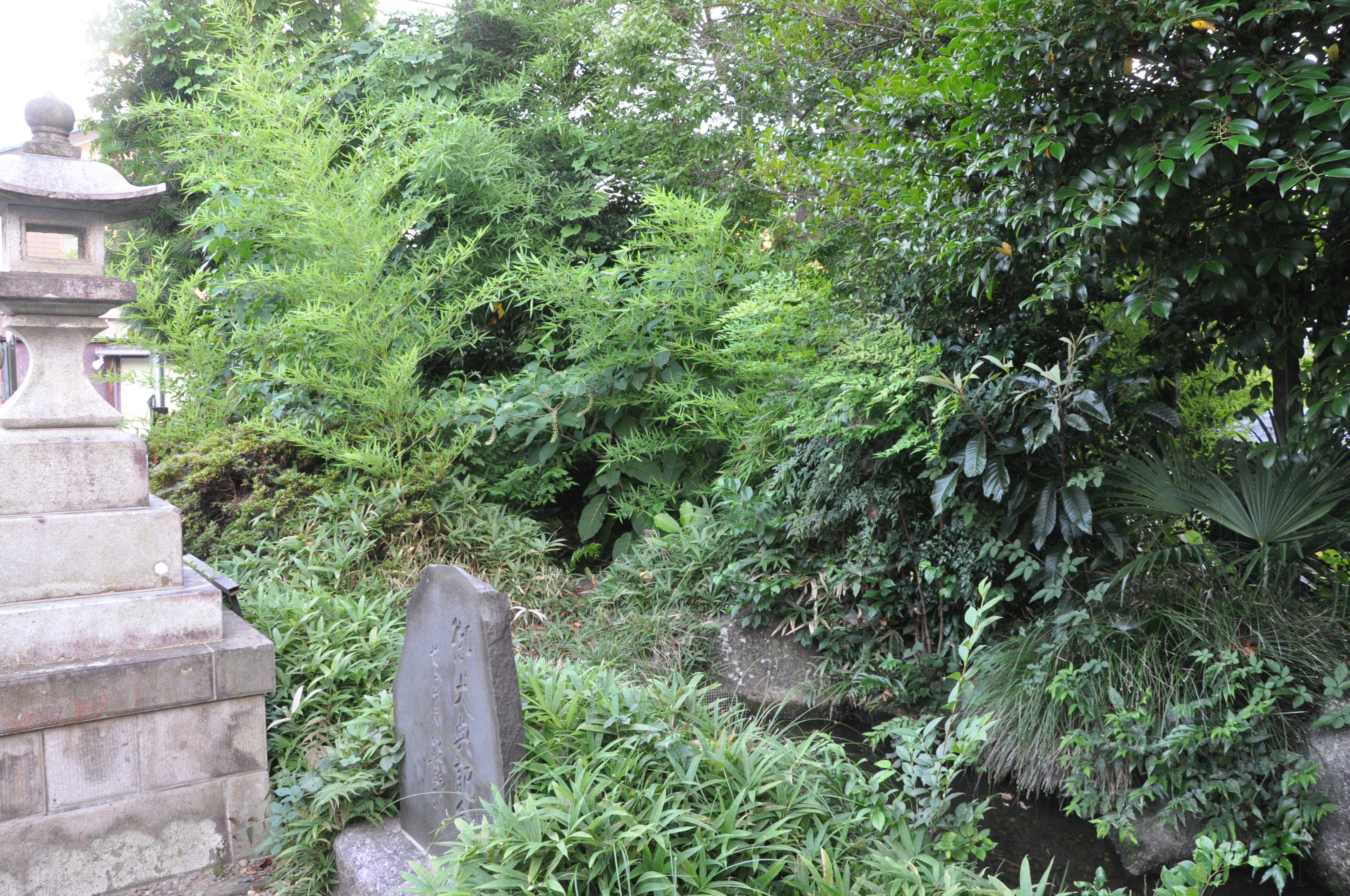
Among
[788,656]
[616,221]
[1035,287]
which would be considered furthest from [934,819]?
[616,221]

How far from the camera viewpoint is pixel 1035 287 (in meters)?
3.71

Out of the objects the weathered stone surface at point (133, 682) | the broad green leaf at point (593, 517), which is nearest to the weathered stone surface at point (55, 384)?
the weathered stone surface at point (133, 682)

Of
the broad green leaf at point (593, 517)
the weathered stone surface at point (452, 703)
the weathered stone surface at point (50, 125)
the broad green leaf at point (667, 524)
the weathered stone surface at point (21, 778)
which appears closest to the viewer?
the weathered stone surface at point (452, 703)

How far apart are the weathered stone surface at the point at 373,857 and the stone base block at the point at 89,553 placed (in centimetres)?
125

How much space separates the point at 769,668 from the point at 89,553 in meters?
3.03

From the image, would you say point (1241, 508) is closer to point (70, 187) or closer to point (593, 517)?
point (593, 517)

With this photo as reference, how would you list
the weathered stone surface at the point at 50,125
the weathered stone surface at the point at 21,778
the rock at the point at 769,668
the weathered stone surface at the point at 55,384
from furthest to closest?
the rock at the point at 769,668, the weathered stone surface at the point at 50,125, the weathered stone surface at the point at 55,384, the weathered stone surface at the point at 21,778

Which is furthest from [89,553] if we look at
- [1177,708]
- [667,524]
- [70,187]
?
[1177,708]

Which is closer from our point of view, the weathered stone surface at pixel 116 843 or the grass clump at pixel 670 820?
the grass clump at pixel 670 820

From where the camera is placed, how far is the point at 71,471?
3.11 m

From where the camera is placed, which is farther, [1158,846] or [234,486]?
[234,486]

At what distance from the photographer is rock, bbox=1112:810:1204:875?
3.00m

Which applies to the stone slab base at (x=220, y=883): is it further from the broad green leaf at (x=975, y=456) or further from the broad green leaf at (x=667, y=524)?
the broad green leaf at (x=975, y=456)

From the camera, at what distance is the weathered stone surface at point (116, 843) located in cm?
283
